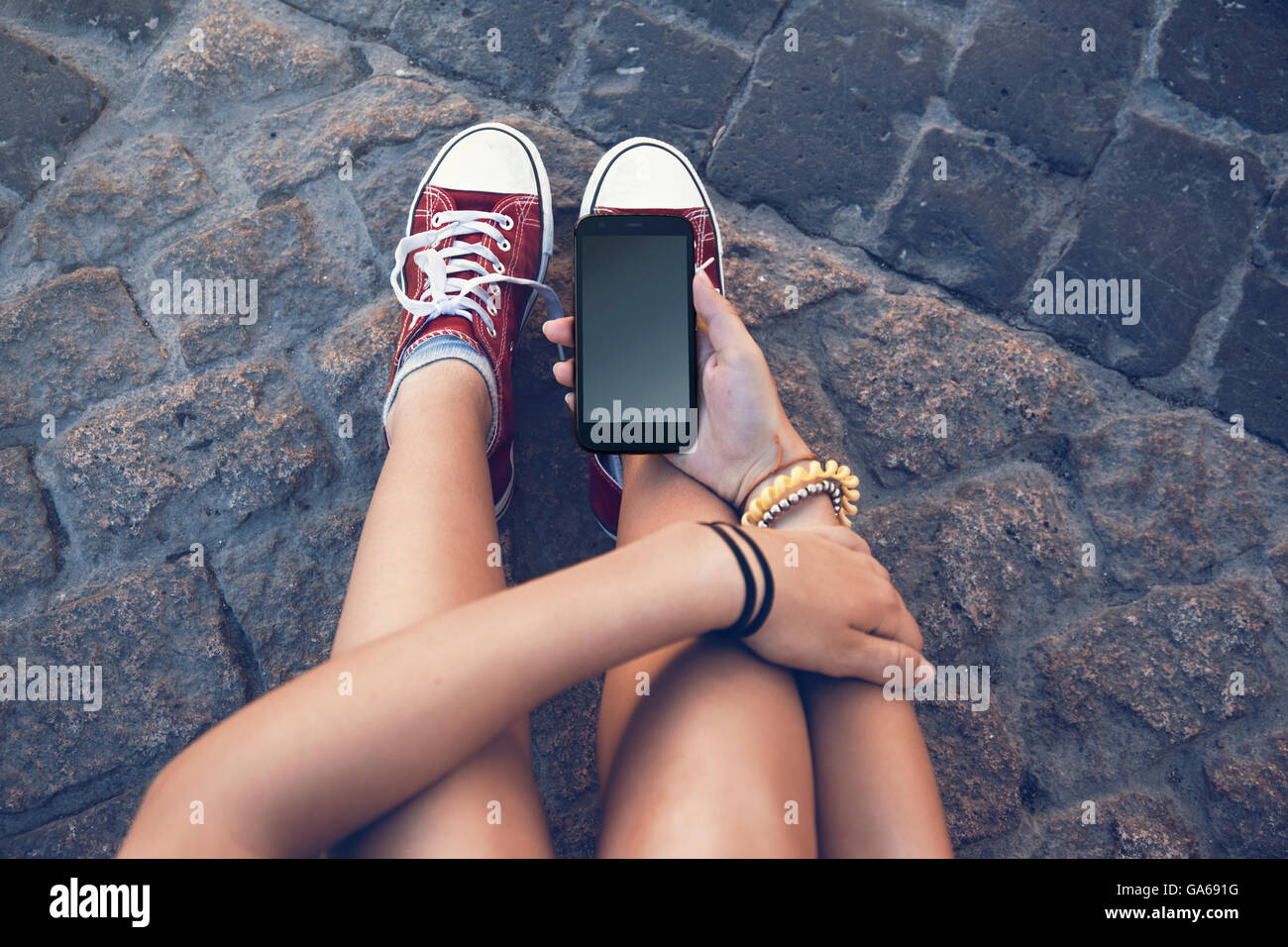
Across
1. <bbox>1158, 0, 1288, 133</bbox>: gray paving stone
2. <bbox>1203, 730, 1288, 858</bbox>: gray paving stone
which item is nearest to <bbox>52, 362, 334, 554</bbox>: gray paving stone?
<bbox>1203, 730, 1288, 858</bbox>: gray paving stone

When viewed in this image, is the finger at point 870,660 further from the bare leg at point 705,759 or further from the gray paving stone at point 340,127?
the gray paving stone at point 340,127

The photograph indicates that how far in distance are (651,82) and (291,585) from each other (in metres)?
1.57

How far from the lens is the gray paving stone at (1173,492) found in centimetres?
190

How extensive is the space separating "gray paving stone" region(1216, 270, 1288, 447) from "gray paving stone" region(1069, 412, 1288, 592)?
61 mm

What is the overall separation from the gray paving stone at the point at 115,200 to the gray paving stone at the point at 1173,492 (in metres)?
2.36

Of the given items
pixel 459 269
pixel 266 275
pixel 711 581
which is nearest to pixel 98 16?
pixel 266 275

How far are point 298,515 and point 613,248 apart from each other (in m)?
0.99

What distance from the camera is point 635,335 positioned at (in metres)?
1.62

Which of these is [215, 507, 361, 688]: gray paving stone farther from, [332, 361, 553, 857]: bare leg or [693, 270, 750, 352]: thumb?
[693, 270, 750, 352]: thumb

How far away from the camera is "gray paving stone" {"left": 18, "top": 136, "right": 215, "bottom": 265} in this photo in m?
2.00

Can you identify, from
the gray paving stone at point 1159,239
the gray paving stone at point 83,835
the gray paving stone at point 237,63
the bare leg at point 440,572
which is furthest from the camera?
the gray paving stone at point 237,63

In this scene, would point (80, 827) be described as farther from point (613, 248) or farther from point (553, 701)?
point (613, 248)

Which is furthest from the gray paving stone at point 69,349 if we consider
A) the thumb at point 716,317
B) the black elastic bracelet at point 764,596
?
the black elastic bracelet at point 764,596
